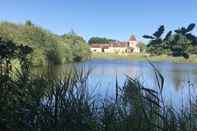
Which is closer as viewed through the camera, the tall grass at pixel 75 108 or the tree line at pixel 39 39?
the tall grass at pixel 75 108

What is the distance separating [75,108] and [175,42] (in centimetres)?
177

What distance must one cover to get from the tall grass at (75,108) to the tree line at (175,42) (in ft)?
3.56

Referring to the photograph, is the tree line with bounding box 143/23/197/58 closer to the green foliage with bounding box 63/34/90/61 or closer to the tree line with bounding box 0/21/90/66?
the tree line with bounding box 0/21/90/66

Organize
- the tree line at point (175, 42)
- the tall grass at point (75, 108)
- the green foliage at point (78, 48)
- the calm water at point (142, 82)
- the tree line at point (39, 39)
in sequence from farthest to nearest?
the green foliage at point (78, 48) → the tree line at point (39, 39) → the calm water at point (142, 82) → the tall grass at point (75, 108) → the tree line at point (175, 42)

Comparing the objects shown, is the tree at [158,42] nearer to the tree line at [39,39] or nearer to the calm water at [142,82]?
the calm water at [142,82]

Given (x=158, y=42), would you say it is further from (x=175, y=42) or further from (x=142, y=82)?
(x=142, y=82)

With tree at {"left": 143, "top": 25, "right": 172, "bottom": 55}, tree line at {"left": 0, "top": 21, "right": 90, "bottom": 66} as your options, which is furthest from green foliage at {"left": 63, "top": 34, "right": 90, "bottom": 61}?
tree at {"left": 143, "top": 25, "right": 172, "bottom": 55}

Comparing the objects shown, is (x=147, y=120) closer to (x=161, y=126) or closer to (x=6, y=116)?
(x=161, y=126)

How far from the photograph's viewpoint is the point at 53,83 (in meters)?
4.76

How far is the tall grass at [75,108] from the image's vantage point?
4.34m

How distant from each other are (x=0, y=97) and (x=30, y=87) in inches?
13.5

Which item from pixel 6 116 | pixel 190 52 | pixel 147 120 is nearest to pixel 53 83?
pixel 6 116

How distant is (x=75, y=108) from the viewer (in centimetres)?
462

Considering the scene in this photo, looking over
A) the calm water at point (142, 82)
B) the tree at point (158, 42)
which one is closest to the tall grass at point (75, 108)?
the calm water at point (142, 82)
